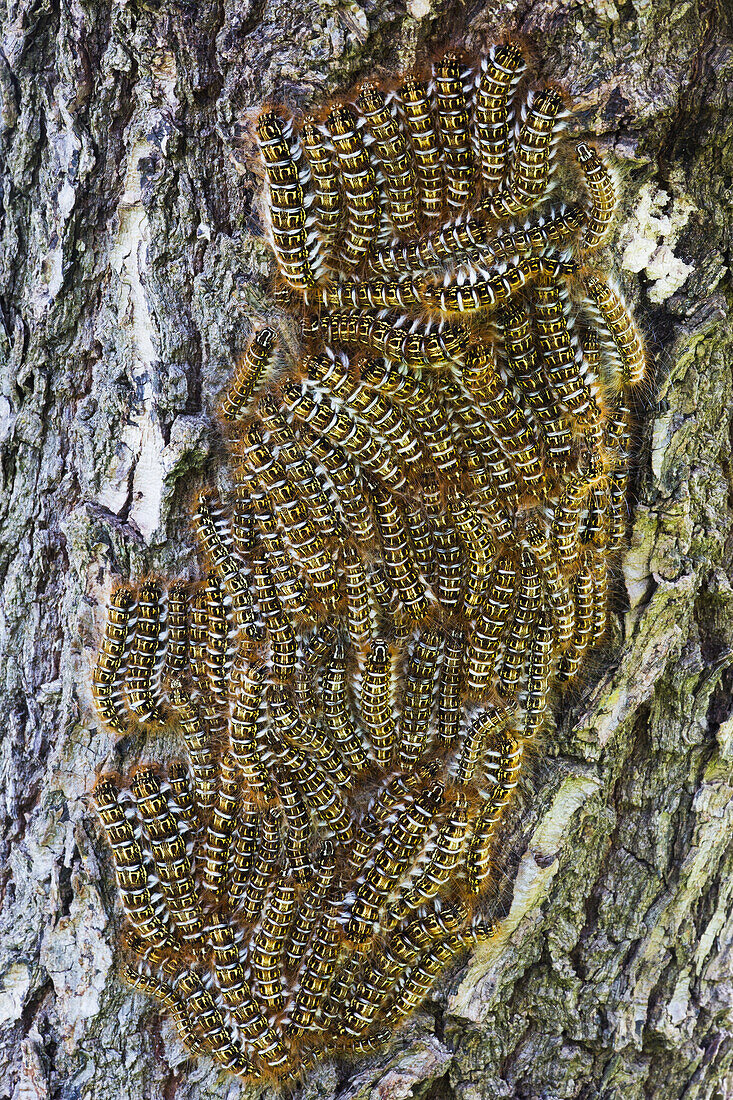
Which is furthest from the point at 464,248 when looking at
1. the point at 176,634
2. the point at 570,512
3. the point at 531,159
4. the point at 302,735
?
the point at 302,735

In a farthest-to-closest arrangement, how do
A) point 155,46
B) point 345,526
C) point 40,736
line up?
point 40,736 < point 345,526 < point 155,46

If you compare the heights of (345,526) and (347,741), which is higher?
(345,526)

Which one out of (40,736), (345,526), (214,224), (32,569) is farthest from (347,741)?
(214,224)

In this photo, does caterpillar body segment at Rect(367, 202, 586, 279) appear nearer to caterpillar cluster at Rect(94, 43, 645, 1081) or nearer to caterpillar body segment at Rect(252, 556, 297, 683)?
caterpillar cluster at Rect(94, 43, 645, 1081)

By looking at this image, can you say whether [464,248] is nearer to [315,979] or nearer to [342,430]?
[342,430]

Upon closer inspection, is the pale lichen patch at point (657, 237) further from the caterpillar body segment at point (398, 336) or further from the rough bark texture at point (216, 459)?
the caterpillar body segment at point (398, 336)

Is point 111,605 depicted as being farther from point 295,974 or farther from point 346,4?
point 346,4

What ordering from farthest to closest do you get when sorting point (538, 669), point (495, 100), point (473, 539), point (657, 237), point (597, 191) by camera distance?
1. point (538, 669)
2. point (473, 539)
3. point (657, 237)
4. point (597, 191)
5. point (495, 100)
